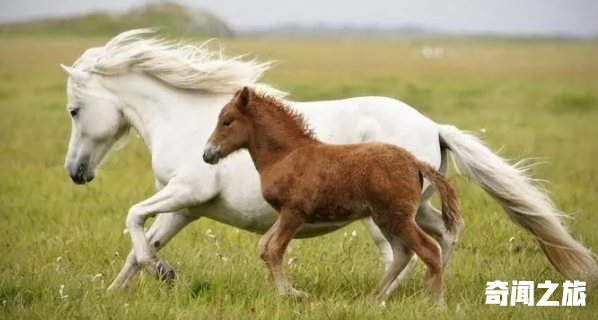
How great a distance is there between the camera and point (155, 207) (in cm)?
671

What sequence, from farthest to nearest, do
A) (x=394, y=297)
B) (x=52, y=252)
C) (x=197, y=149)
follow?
(x=52, y=252) < (x=197, y=149) < (x=394, y=297)

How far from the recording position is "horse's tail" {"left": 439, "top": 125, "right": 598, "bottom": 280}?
22.4ft

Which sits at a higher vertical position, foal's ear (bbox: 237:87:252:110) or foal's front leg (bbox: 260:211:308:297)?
foal's ear (bbox: 237:87:252:110)

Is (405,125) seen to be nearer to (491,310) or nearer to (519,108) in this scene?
(491,310)

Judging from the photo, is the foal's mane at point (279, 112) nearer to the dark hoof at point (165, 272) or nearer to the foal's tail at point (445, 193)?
the foal's tail at point (445, 193)

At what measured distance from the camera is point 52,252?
8.02 m

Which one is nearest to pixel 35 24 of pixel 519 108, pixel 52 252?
pixel 519 108

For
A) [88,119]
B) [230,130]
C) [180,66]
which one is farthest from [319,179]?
[88,119]

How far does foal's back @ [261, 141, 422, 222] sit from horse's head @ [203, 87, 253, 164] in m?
0.30

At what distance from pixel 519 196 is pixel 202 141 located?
7.48ft

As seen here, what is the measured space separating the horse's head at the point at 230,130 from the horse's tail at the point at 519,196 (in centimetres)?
173

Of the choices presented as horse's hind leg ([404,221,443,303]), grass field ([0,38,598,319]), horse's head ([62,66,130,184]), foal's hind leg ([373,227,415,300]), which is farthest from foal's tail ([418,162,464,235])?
horse's head ([62,66,130,184])

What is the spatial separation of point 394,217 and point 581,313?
1.26m

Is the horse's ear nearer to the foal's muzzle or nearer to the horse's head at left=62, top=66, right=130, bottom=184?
the horse's head at left=62, top=66, right=130, bottom=184
